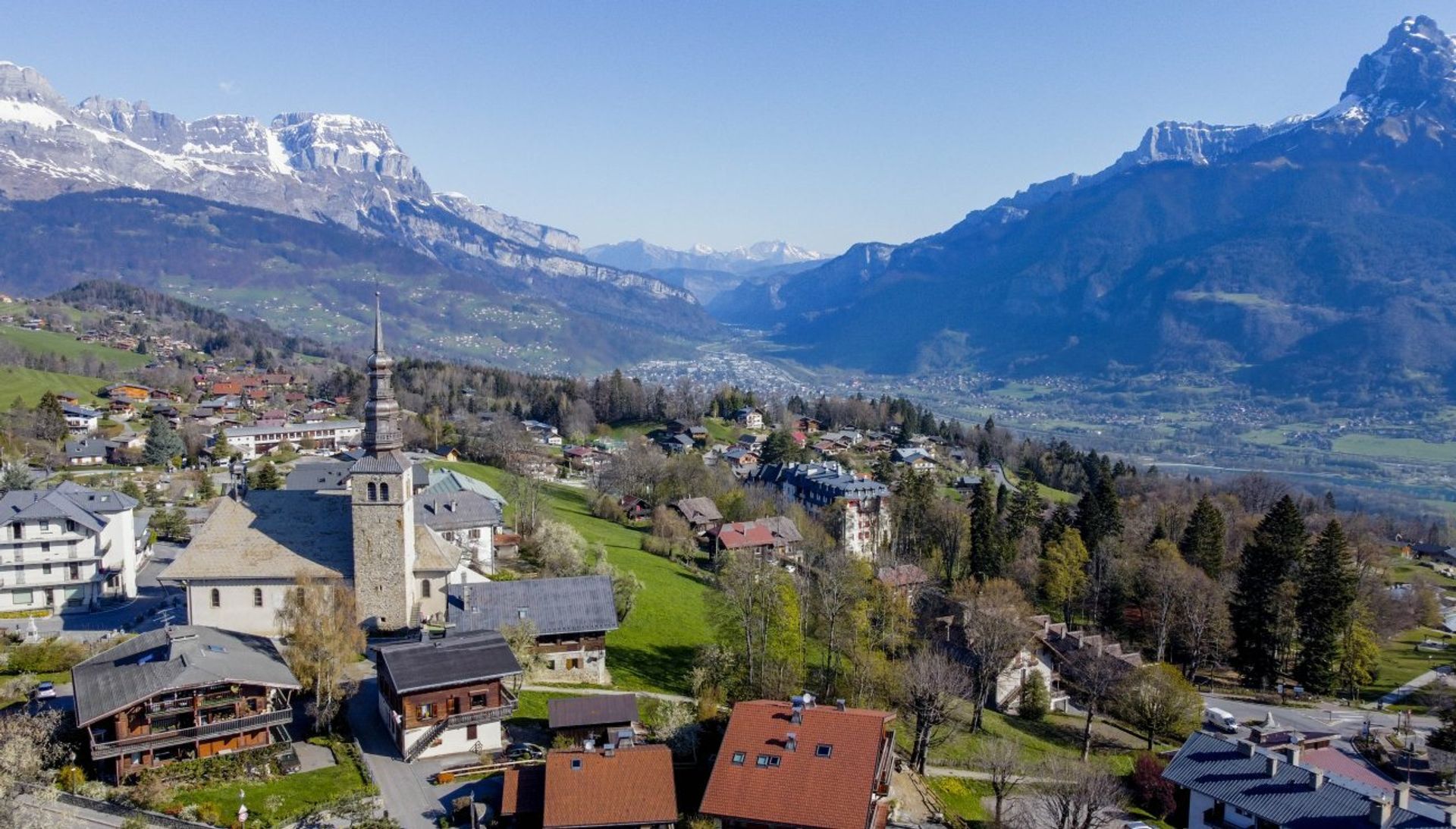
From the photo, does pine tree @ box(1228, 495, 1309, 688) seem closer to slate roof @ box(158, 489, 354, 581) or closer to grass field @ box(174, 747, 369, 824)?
slate roof @ box(158, 489, 354, 581)

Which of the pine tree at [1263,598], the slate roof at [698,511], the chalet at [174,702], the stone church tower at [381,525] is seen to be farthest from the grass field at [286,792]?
the pine tree at [1263,598]

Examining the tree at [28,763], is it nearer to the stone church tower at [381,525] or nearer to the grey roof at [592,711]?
the stone church tower at [381,525]

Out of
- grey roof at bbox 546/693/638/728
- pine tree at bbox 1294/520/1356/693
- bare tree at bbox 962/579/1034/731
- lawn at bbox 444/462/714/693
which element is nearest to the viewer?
grey roof at bbox 546/693/638/728

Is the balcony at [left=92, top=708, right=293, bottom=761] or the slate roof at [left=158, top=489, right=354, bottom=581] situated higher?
the slate roof at [left=158, top=489, right=354, bottom=581]

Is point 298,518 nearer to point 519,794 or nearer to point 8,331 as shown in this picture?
point 519,794

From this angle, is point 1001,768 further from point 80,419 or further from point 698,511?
point 80,419

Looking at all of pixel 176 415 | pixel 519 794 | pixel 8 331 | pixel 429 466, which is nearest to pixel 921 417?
pixel 429 466

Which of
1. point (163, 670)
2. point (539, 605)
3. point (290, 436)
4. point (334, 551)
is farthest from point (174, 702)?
point (290, 436)

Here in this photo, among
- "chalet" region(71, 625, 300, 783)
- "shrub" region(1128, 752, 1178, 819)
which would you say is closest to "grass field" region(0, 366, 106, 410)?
"chalet" region(71, 625, 300, 783)
